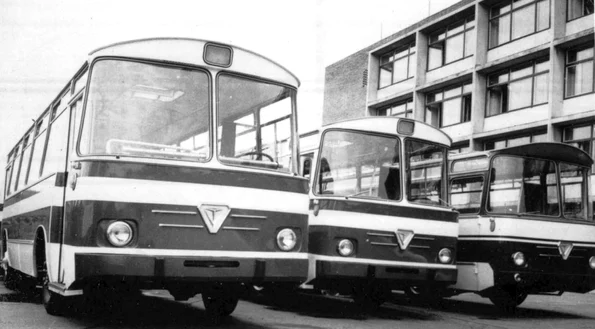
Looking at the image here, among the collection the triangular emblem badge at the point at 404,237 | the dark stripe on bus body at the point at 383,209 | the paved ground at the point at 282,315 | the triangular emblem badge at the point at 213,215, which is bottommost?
the paved ground at the point at 282,315

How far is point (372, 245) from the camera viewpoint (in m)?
9.52

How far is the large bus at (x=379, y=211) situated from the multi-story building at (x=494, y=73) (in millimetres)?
19612

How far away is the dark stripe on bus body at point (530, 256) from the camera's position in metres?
10.3

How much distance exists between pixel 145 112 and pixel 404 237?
14.2 feet

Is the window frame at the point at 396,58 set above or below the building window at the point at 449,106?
above

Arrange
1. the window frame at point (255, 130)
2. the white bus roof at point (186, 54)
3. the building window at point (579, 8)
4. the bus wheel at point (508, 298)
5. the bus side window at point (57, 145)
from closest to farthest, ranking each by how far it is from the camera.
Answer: the white bus roof at point (186, 54)
the window frame at point (255, 130)
the bus side window at point (57, 145)
the bus wheel at point (508, 298)
the building window at point (579, 8)

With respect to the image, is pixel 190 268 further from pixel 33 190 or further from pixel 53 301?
pixel 33 190

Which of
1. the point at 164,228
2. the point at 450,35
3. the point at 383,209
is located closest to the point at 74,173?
the point at 164,228

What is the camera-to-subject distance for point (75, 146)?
6844 millimetres

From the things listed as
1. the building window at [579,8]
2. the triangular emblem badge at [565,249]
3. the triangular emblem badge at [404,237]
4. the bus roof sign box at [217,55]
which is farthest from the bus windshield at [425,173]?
the building window at [579,8]

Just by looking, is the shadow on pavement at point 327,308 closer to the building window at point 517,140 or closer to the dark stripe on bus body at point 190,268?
the dark stripe on bus body at point 190,268

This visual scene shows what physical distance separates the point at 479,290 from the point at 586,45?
68.0 ft

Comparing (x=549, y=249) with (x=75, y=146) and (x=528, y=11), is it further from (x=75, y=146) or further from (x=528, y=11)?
(x=528, y=11)

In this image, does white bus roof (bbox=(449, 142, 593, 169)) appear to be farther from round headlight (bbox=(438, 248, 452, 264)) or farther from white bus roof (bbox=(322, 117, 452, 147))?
round headlight (bbox=(438, 248, 452, 264))
